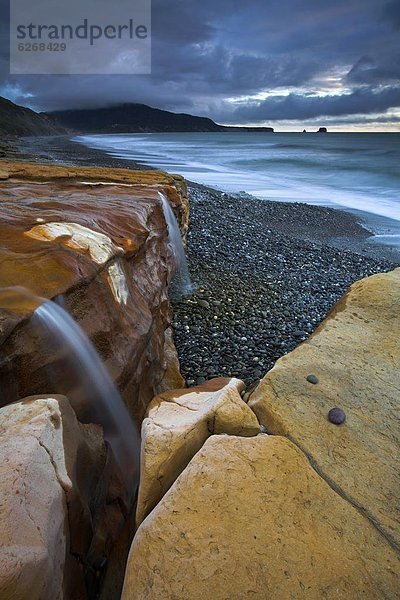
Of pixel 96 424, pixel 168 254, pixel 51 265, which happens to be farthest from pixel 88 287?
pixel 168 254

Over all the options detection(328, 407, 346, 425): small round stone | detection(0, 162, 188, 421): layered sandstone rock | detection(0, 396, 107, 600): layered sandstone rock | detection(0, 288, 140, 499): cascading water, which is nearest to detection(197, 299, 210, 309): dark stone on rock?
detection(0, 162, 188, 421): layered sandstone rock

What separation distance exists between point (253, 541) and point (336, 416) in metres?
1.11

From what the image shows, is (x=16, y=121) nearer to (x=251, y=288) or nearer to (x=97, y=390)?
(x=251, y=288)

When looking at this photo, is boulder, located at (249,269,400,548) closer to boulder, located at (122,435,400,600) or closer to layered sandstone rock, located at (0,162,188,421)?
boulder, located at (122,435,400,600)

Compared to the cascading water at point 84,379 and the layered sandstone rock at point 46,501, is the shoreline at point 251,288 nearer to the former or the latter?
the cascading water at point 84,379

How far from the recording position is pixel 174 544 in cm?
186

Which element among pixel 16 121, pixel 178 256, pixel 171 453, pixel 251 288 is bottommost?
pixel 171 453

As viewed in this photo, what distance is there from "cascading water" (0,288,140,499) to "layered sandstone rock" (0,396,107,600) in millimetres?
354

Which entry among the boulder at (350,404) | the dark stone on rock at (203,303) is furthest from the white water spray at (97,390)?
the dark stone on rock at (203,303)

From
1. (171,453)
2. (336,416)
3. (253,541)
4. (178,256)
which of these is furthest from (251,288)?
(253,541)

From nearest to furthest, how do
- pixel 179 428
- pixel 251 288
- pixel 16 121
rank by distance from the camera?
1. pixel 179 428
2. pixel 251 288
3. pixel 16 121

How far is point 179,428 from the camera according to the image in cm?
246

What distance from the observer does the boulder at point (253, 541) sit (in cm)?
176

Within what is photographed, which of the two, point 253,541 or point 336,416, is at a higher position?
point 336,416
